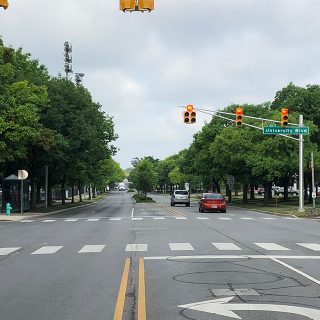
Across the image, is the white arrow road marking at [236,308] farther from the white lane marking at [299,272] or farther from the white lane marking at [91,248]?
the white lane marking at [91,248]

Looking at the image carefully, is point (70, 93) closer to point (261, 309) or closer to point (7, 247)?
point (7, 247)

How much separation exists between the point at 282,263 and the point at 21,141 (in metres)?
28.5

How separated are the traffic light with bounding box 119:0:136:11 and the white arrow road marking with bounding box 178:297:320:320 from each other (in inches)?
212

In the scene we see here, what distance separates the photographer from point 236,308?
7832 mm

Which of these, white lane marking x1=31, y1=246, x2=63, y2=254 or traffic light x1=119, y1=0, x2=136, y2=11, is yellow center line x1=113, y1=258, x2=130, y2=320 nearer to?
white lane marking x1=31, y1=246, x2=63, y2=254

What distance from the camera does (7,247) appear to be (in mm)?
17234

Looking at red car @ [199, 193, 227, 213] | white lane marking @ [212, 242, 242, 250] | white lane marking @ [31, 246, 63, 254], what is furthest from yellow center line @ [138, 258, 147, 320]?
red car @ [199, 193, 227, 213]

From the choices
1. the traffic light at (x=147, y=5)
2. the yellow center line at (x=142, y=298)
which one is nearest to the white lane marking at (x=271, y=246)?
the yellow center line at (x=142, y=298)

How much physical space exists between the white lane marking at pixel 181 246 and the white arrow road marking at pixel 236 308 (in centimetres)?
Result: 745

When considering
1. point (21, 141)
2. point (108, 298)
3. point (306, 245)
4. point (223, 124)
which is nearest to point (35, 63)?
point (21, 141)

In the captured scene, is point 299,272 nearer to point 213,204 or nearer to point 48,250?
point 48,250

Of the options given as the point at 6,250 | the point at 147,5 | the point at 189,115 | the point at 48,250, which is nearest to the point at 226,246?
the point at 48,250

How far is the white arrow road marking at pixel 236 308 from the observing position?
7492 mm

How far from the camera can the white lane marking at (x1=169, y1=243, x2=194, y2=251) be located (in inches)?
620
